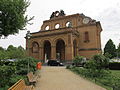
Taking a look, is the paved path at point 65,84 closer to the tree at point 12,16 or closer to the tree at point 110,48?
the tree at point 12,16

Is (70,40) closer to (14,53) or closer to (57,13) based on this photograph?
(57,13)

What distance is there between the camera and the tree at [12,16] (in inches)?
628

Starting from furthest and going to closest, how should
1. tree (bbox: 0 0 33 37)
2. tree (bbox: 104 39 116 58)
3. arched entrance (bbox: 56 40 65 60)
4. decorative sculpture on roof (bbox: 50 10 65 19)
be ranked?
tree (bbox: 104 39 116 58) < decorative sculpture on roof (bbox: 50 10 65 19) < arched entrance (bbox: 56 40 65 60) < tree (bbox: 0 0 33 37)

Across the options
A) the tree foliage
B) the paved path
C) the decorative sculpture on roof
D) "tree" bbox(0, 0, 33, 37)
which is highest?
the decorative sculpture on roof

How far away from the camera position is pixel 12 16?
16.7 m

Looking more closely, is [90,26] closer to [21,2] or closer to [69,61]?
A: [69,61]

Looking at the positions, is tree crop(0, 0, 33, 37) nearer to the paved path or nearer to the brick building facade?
the paved path

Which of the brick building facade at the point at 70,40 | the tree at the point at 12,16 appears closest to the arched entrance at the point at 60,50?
the brick building facade at the point at 70,40

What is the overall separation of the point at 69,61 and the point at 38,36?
10.8 metres

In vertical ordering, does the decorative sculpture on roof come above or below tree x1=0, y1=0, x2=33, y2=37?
above

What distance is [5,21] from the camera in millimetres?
17031

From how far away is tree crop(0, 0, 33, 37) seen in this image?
16.0 m

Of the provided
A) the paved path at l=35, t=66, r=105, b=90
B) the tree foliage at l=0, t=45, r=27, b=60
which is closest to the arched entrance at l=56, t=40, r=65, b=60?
the tree foliage at l=0, t=45, r=27, b=60

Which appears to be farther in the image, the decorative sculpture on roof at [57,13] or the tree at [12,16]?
the decorative sculpture on roof at [57,13]
